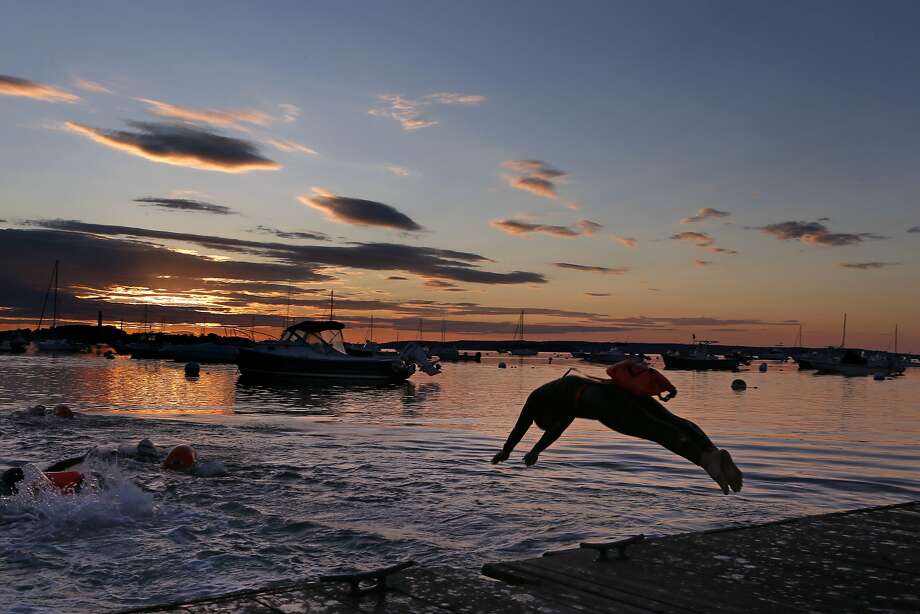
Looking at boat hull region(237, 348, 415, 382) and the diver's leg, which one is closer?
the diver's leg

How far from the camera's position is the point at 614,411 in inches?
209

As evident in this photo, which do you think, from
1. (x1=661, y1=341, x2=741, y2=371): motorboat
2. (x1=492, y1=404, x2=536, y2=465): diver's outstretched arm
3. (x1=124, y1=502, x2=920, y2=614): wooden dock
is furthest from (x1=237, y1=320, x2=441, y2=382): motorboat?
(x1=661, y1=341, x2=741, y2=371): motorboat

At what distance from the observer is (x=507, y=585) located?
7770 mm

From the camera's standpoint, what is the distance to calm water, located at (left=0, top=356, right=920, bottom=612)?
36.7ft

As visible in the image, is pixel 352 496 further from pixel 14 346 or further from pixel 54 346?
pixel 54 346

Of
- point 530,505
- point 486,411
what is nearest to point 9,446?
point 530,505

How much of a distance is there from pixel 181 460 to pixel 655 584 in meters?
15.0

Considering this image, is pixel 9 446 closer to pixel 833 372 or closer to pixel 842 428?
pixel 842 428

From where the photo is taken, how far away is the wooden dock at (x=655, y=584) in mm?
7055

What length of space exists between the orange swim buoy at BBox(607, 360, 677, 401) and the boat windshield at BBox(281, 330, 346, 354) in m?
57.9

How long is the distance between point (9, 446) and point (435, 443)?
14145mm

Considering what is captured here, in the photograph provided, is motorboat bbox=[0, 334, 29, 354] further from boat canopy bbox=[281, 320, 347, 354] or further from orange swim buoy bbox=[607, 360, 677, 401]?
orange swim buoy bbox=[607, 360, 677, 401]

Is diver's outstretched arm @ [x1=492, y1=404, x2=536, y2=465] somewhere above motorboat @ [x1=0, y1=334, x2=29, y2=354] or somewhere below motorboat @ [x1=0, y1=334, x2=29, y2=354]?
above

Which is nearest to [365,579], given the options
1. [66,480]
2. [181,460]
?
[66,480]
